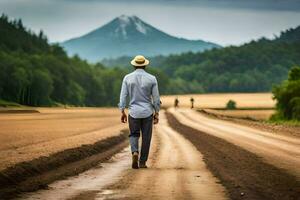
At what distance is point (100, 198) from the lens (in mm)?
10984

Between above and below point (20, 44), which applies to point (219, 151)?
below

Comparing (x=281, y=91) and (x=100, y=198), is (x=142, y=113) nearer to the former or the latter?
(x=100, y=198)

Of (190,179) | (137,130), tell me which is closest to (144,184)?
(190,179)

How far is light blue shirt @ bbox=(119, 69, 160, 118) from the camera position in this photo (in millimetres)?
16969

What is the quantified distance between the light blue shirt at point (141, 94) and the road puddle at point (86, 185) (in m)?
1.31

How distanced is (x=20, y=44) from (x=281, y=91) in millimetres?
112882

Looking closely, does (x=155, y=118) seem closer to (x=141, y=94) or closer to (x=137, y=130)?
(x=137, y=130)

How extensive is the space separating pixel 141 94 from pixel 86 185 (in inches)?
177

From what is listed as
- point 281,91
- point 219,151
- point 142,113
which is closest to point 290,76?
point 281,91

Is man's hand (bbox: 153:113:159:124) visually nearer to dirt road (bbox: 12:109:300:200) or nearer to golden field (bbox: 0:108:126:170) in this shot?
dirt road (bbox: 12:109:300:200)

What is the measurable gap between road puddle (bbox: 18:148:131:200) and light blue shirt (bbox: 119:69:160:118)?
4.28 feet

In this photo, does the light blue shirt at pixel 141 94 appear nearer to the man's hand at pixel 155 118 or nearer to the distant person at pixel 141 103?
the distant person at pixel 141 103

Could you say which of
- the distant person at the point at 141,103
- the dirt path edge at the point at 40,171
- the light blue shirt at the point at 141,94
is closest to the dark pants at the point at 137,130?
the distant person at the point at 141,103

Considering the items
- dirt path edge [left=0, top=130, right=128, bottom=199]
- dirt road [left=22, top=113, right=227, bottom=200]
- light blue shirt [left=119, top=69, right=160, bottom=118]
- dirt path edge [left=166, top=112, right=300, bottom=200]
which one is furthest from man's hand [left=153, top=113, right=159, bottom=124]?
dirt path edge [left=0, top=130, right=128, bottom=199]
